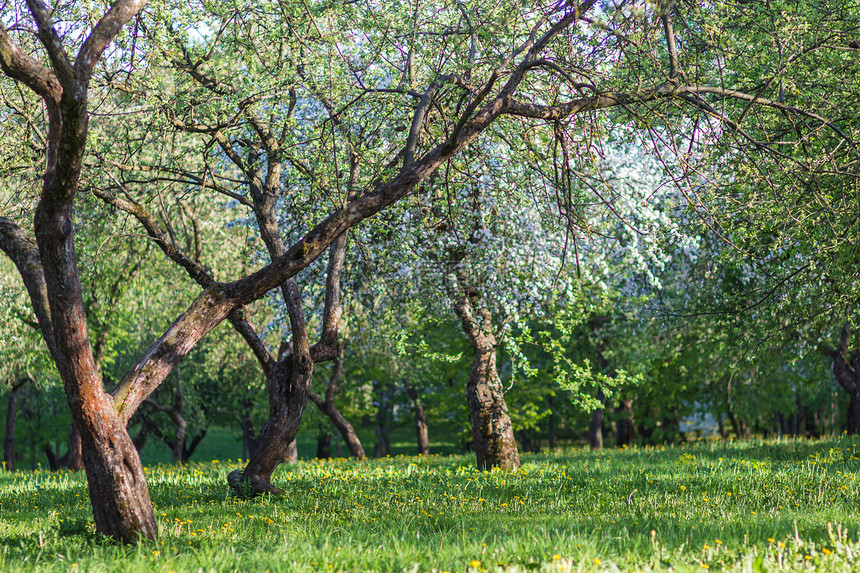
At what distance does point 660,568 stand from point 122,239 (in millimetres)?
11264

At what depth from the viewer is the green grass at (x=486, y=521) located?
4605mm

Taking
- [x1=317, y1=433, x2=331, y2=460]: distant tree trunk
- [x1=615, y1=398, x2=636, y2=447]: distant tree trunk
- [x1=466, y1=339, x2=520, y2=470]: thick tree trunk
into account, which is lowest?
[x1=317, y1=433, x2=331, y2=460]: distant tree trunk

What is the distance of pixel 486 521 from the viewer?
A: 653cm

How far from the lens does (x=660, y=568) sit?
416 cm

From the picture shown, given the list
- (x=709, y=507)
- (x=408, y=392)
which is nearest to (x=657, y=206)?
(x=709, y=507)

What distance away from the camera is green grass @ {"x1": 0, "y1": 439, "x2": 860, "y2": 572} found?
4.61 metres

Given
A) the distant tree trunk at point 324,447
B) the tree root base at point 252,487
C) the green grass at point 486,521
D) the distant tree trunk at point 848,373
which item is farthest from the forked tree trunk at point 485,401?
the distant tree trunk at point 324,447

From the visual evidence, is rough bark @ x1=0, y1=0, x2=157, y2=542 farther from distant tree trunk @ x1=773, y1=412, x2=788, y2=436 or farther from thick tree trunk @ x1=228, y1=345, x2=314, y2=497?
distant tree trunk @ x1=773, y1=412, x2=788, y2=436

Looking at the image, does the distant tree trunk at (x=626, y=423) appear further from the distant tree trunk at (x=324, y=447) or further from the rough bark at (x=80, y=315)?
the rough bark at (x=80, y=315)

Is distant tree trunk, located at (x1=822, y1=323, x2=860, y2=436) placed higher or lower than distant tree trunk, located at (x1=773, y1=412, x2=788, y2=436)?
higher

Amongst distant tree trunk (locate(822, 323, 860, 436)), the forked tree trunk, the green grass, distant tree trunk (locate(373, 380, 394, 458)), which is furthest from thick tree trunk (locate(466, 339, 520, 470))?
distant tree trunk (locate(373, 380, 394, 458))

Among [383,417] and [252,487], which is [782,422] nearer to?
[383,417]

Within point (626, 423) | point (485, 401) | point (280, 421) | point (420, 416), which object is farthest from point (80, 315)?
point (420, 416)

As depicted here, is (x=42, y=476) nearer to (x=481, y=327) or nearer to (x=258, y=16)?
(x=481, y=327)
